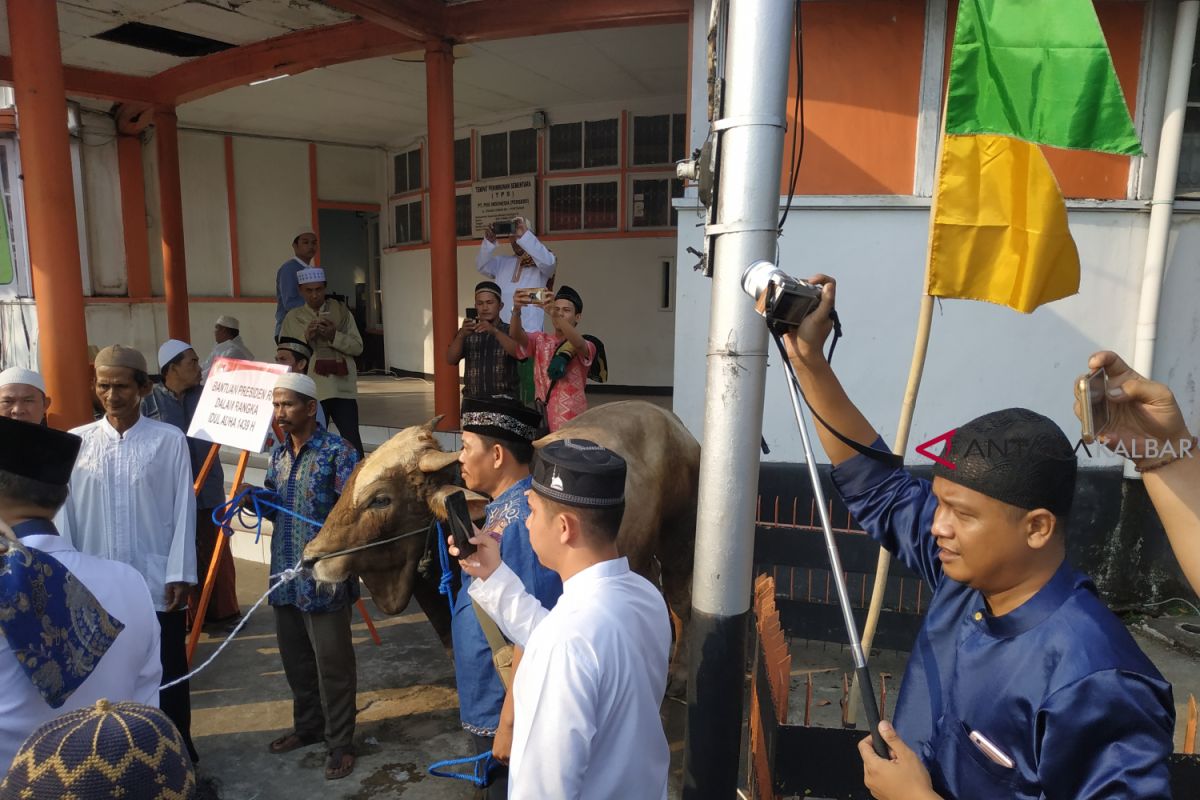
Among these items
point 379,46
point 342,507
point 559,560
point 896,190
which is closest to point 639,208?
point 379,46

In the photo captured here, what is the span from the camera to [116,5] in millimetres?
7238

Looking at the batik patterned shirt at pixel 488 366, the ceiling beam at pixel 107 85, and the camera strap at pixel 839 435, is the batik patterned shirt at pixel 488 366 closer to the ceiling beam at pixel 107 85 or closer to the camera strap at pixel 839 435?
the camera strap at pixel 839 435

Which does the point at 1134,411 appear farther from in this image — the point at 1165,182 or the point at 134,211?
the point at 134,211

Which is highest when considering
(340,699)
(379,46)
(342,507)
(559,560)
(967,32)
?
(379,46)

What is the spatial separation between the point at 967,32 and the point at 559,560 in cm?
293

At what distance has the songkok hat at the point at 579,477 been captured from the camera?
1.87 metres

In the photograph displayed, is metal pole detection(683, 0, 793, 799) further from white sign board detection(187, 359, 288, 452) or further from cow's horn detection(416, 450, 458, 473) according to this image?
white sign board detection(187, 359, 288, 452)

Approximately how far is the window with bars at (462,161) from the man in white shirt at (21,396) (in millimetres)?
9397

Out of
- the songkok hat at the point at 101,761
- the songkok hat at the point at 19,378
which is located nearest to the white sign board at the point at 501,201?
the songkok hat at the point at 19,378

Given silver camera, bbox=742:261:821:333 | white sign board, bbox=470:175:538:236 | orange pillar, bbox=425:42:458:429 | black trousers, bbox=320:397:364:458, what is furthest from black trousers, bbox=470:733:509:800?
white sign board, bbox=470:175:538:236

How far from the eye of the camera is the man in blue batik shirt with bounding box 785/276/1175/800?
1.35 metres

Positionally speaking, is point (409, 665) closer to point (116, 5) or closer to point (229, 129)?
point (116, 5)

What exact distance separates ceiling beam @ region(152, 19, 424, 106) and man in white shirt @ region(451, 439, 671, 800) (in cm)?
686

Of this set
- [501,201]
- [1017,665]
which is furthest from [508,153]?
[1017,665]
